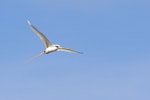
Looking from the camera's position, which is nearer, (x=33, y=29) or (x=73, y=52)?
(x=33, y=29)

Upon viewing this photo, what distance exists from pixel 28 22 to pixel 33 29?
2.98 meters

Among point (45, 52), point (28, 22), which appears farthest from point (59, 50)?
Answer: point (28, 22)

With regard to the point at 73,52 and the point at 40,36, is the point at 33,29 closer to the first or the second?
the point at 40,36

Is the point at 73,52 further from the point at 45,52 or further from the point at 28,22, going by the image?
the point at 28,22

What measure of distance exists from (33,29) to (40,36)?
3.78 m

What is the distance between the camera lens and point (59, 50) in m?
126

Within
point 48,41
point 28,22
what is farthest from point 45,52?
point 28,22

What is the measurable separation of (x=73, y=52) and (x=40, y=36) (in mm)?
9249

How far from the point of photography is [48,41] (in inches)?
4897

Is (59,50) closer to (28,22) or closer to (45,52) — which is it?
(45,52)

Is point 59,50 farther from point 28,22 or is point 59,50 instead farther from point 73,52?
point 28,22

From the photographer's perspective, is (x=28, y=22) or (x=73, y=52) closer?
(x=28, y=22)

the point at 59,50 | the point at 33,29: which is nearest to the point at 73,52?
the point at 59,50

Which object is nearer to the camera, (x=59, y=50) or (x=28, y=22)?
(x=28, y=22)
